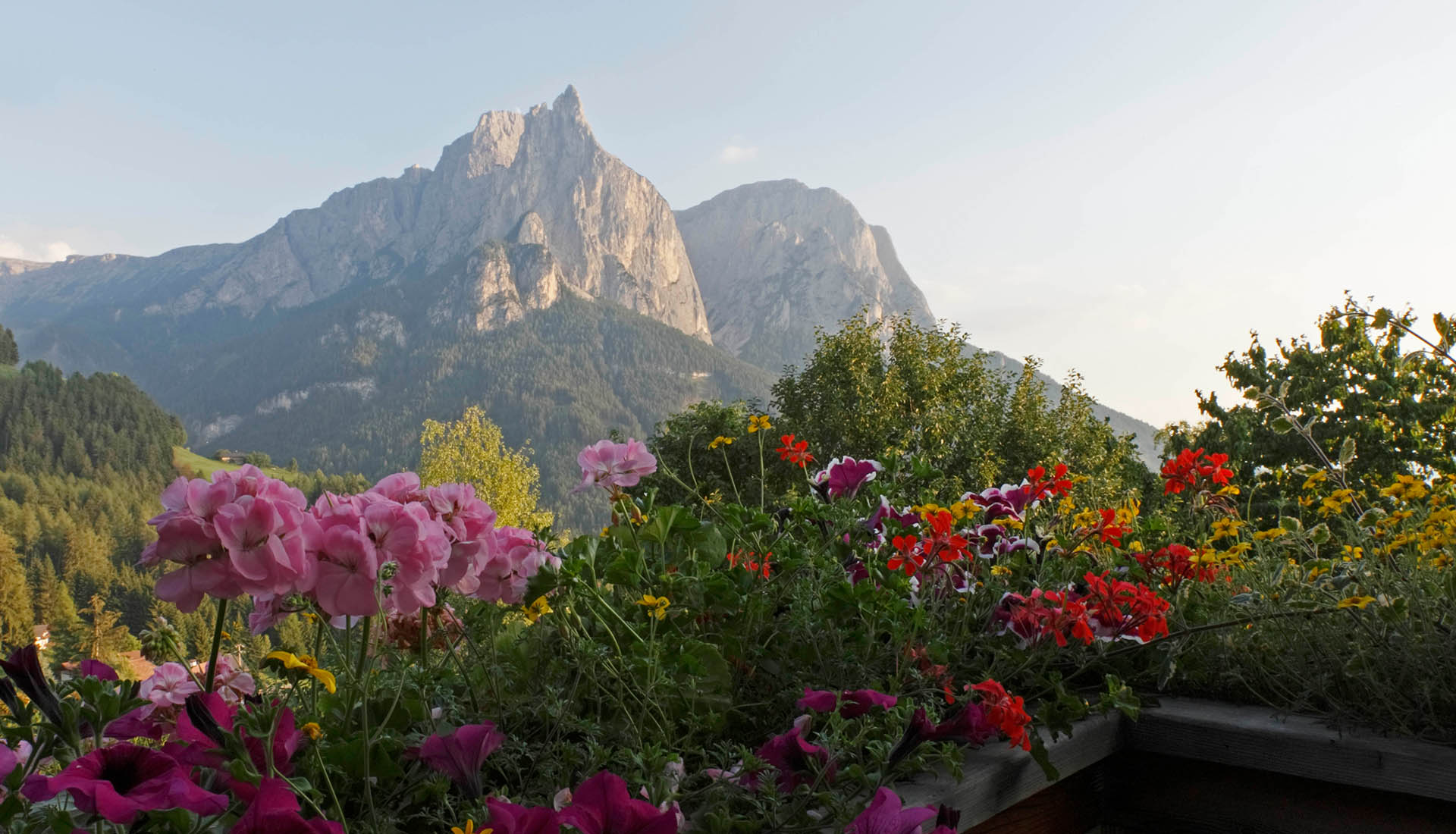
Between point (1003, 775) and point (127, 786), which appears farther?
point (1003, 775)

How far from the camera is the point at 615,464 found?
1815 mm

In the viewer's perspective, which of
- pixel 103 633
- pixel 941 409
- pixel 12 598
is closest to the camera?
pixel 941 409

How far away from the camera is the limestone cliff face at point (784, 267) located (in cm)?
16288

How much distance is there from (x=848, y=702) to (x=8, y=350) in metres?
118

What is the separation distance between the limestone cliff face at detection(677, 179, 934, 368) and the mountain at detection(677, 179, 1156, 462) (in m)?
0.17

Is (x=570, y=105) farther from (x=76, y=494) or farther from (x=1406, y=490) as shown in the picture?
(x=1406, y=490)

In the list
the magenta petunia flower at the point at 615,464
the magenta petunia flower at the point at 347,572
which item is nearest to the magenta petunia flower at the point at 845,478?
the magenta petunia flower at the point at 615,464

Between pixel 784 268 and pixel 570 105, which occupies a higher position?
pixel 570 105

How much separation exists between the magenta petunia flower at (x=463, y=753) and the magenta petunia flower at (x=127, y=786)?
27 centimetres

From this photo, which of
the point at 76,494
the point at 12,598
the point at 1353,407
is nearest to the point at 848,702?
the point at 1353,407

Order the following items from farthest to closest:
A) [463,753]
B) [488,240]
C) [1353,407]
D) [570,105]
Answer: [570,105] → [488,240] → [1353,407] → [463,753]

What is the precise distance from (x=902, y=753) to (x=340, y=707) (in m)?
0.79

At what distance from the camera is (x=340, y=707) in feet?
4.04

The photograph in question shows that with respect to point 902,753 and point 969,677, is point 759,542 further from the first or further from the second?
point 902,753
